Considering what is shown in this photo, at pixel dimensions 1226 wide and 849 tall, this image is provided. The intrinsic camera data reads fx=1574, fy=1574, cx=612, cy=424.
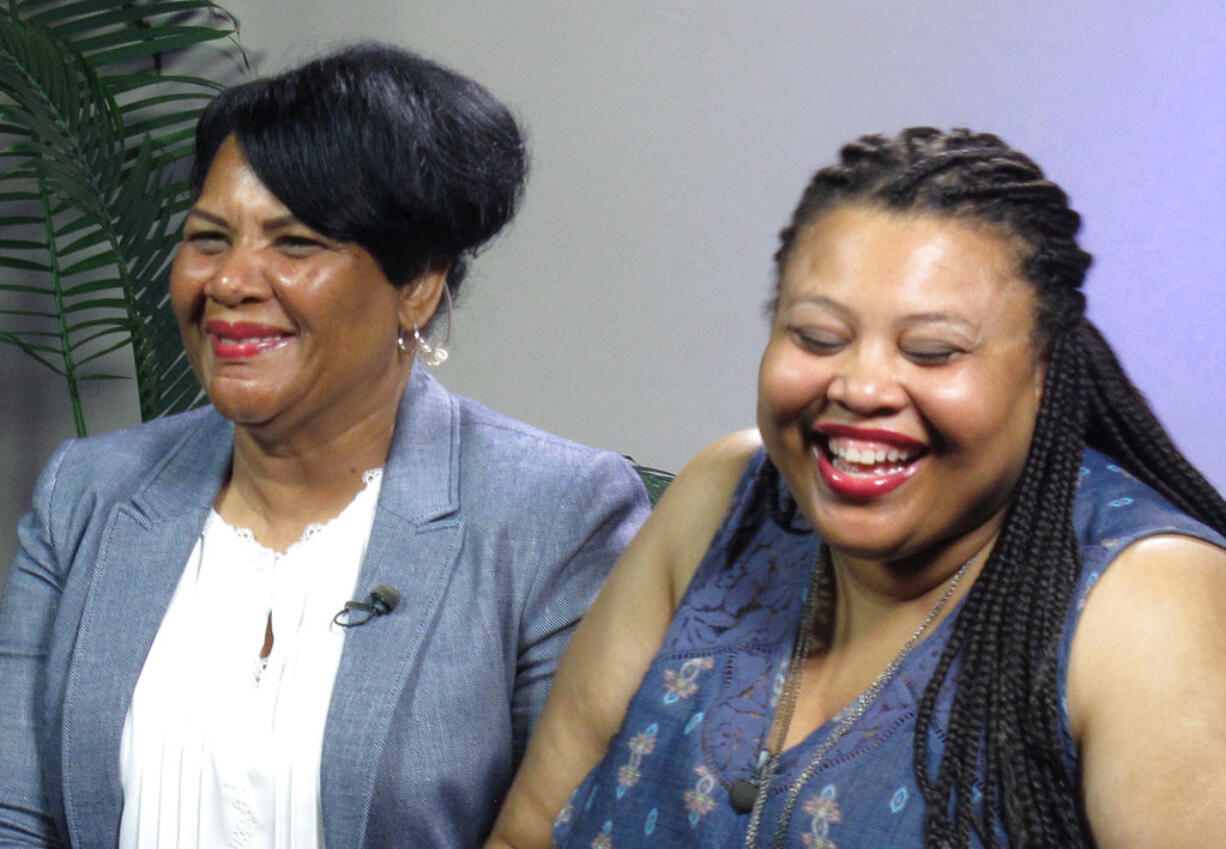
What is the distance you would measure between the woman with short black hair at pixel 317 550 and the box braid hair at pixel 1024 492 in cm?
67

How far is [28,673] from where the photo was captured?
206 cm

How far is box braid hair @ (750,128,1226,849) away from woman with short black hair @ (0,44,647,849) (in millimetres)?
670

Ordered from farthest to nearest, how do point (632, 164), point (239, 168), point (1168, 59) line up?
point (632, 164)
point (1168, 59)
point (239, 168)

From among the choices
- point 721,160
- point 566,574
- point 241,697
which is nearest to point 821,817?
point 566,574

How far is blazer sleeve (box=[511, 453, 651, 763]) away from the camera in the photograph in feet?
6.53

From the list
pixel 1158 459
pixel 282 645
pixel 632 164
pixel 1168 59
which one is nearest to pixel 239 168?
pixel 282 645

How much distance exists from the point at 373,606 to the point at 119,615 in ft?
1.10

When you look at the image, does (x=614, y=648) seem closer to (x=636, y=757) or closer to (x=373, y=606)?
(x=636, y=757)

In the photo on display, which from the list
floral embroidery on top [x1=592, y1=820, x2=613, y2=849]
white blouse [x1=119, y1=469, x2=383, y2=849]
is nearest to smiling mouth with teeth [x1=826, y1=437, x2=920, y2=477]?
floral embroidery on top [x1=592, y1=820, x2=613, y2=849]

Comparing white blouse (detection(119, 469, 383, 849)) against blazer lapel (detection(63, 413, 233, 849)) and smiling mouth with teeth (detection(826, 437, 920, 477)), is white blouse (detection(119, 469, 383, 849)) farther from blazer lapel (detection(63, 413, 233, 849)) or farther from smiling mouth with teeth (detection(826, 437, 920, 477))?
smiling mouth with teeth (detection(826, 437, 920, 477))

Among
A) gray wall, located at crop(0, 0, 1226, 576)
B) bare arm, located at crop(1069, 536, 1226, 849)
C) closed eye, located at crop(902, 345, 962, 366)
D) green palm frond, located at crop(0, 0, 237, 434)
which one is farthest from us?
green palm frond, located at crop(0, 0, 237, 434)

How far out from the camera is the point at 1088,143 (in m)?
2.86

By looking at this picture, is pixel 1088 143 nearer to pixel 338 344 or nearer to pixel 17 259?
pixel 338 344

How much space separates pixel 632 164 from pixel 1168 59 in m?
1.09
